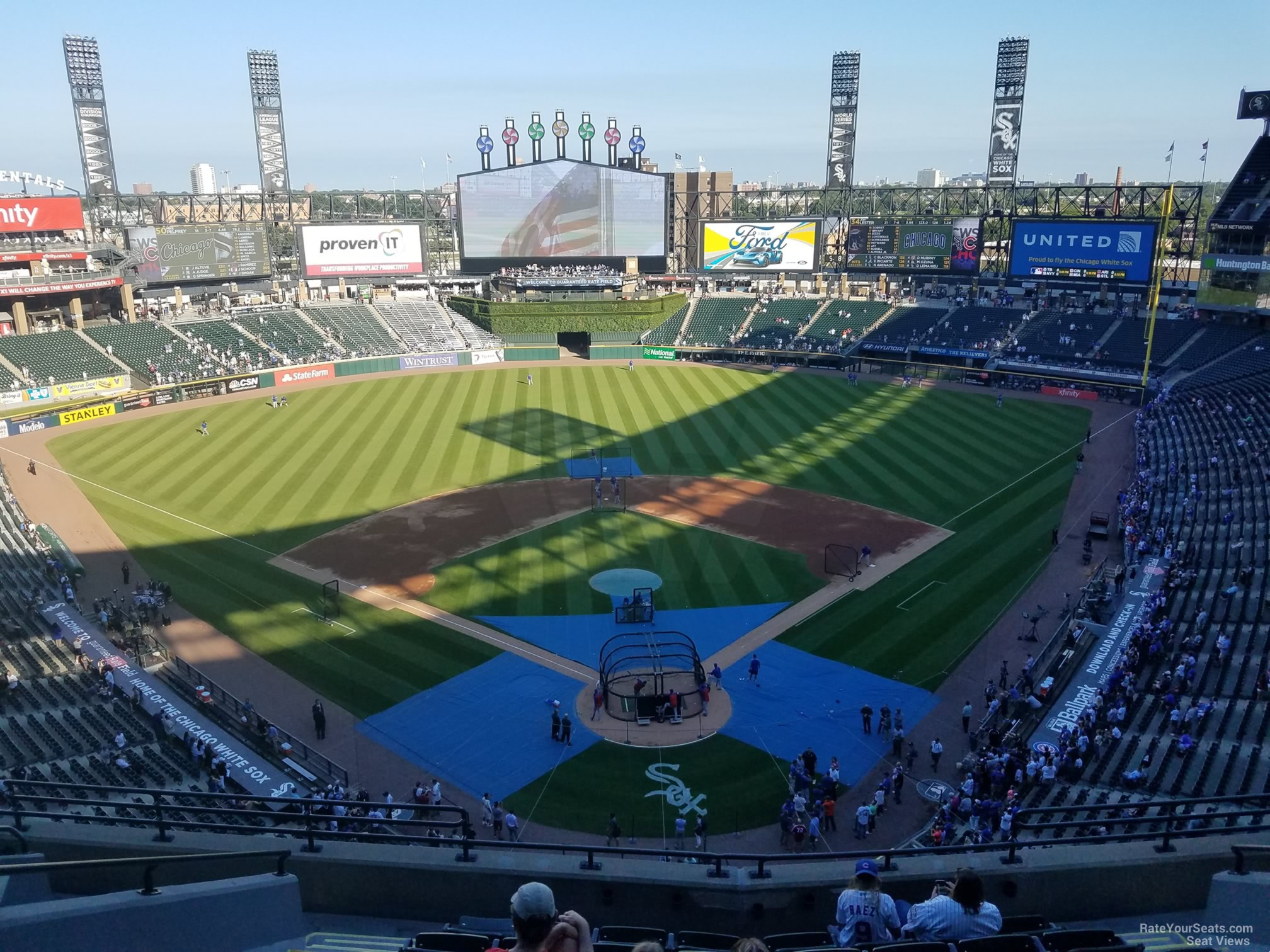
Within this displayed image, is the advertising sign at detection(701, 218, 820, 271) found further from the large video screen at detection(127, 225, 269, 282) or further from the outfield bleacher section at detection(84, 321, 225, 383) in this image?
the outfield bleacher section at detection(84, 321, 225, 383)

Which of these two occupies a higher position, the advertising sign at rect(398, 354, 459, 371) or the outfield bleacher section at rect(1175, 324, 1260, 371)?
the outfield bleacher section at rect(1175, 324, 1260, 371)

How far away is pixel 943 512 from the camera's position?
3669 cm

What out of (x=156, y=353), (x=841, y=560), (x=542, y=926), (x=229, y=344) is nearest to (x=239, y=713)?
(x=841, y=560)

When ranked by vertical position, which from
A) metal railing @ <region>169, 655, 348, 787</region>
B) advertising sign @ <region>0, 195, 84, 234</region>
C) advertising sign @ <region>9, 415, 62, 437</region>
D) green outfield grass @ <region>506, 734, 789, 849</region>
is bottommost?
green outfield grass @ <region>506, 734, 789, 849</region>

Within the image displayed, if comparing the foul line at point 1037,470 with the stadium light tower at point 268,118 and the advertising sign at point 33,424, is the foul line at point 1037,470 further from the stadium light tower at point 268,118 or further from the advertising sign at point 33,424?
the stadium light tower at point 268,118

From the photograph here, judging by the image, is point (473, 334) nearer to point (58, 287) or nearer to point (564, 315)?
point (564, 315)

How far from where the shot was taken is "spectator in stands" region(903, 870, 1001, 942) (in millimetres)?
6508

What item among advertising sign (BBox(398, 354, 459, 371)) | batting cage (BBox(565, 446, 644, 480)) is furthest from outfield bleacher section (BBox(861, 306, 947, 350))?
advertising sign (BBox(398, 354, 459, 371))

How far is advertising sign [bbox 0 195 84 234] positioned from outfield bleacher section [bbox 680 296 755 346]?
146ft

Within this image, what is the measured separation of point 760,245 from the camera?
255 ft

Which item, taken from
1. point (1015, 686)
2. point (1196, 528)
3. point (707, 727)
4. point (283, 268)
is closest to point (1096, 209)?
point (1196, 528)

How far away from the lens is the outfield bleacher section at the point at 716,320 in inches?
2906

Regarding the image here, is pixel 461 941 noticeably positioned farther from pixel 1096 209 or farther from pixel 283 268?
pixel 283 268

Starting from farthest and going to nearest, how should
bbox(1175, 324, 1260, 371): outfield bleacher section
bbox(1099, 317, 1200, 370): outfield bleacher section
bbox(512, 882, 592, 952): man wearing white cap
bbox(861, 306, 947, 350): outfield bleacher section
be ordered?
1. bbox(861, 306, 947, 350): outfield bleacher section
2. bbox(1099, 317, 1200, 370): outfield bleacher section
3. bbox(1175, 324, 1260, 371): outfield bleacher section
4. bbox(512, 882, 592, 952): man wearing white cap
